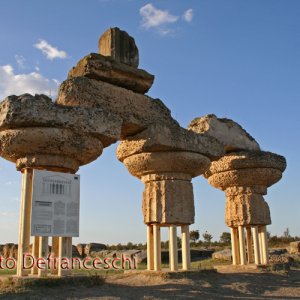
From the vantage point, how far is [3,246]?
1742 cm

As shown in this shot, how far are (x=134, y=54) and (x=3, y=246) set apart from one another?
11004 mm

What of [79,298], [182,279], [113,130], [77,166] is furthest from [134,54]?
[79,298]

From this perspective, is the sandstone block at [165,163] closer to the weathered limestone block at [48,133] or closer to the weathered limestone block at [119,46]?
the weathered limestone block at [48,133]

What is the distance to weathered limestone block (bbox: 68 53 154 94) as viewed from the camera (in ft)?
28.9

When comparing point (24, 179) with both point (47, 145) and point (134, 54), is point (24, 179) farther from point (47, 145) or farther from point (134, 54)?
point (134, 54)

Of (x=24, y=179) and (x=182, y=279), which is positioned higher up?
(x=24, y=179)

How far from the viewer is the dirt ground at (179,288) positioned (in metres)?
6.83

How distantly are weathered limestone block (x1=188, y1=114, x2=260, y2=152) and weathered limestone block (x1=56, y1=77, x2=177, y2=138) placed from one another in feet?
5.19

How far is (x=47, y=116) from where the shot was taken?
24.7 ft

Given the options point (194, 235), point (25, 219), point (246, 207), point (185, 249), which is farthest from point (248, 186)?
point (194, 235)

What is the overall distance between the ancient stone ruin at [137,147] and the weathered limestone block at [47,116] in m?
0.02

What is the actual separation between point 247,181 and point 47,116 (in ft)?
22.3

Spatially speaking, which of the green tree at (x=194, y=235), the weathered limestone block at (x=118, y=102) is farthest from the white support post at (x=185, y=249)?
the green tree at (x=194, y=235)

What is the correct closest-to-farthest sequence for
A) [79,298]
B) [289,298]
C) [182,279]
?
[79,298], [289,298], [182,279]
